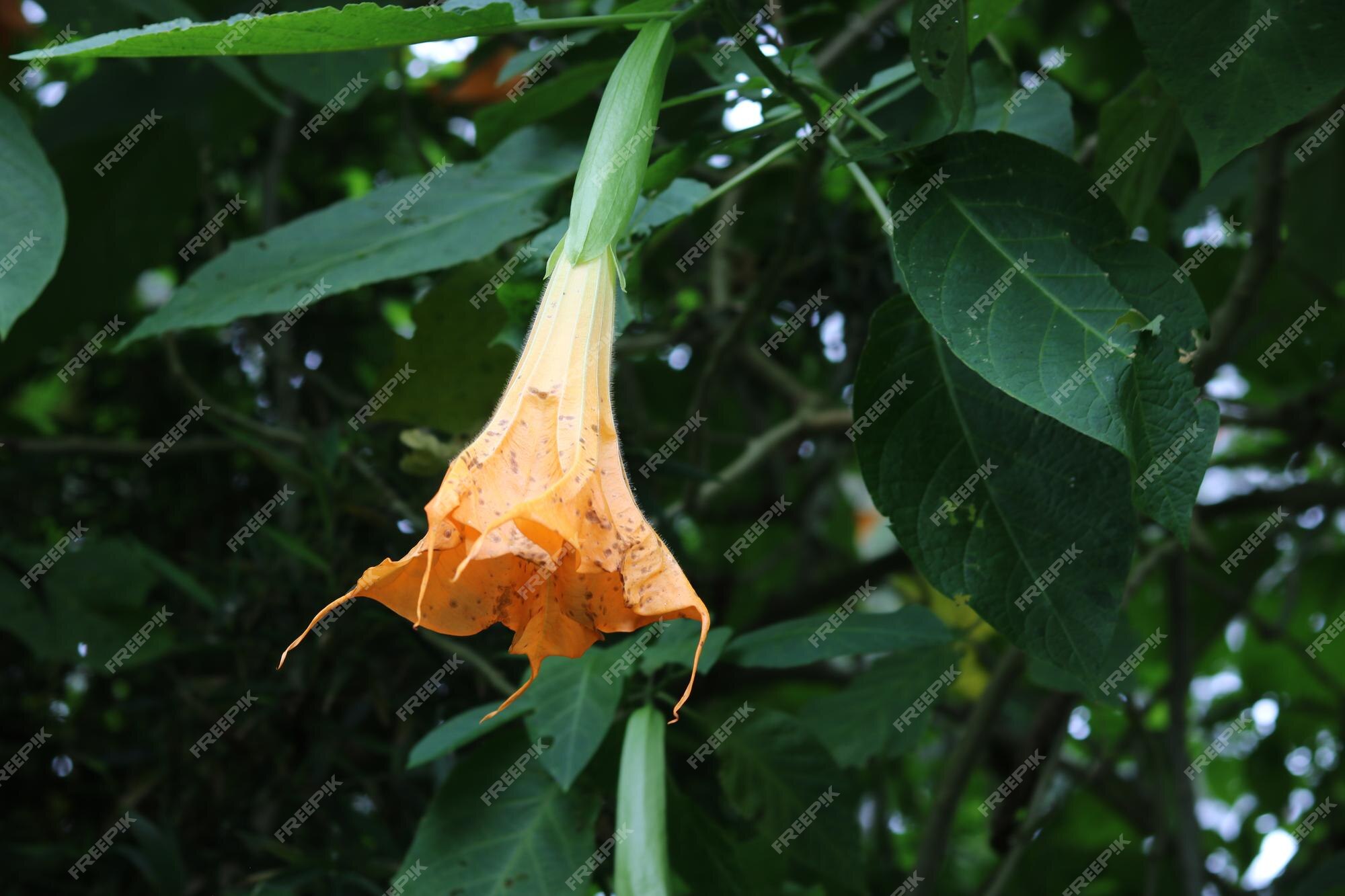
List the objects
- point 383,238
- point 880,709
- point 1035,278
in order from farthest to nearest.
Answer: point 880,709, point 383,238, point 1035,278

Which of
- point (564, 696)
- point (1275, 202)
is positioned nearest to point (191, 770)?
point (564, 696)

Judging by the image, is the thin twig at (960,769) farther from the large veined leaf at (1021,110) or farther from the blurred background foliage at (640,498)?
the large veined leaf at (1021,110)

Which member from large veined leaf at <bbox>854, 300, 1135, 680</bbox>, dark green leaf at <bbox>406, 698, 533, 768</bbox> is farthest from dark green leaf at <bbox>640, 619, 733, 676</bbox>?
large veined leaf at <bbox>854, 300, 1135, 680</bbox>

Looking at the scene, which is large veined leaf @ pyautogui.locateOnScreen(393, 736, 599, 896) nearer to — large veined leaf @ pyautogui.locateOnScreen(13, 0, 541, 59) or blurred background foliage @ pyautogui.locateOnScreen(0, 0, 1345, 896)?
blurred background foliage @ pyautogui.locateOnScreen(0, 0, 1345, 896)

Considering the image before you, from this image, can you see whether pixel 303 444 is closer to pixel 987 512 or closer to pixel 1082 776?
pixel 987 512

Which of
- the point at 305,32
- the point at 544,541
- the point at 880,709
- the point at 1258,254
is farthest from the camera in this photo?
the point at 880,709

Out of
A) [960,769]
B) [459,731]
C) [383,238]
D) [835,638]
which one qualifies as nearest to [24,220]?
[383,238]

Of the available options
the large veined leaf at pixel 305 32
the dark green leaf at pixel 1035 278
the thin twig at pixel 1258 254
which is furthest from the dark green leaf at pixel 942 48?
the thin twig at pixel 1258 254

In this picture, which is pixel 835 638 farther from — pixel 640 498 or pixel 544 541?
pixel 544 541
